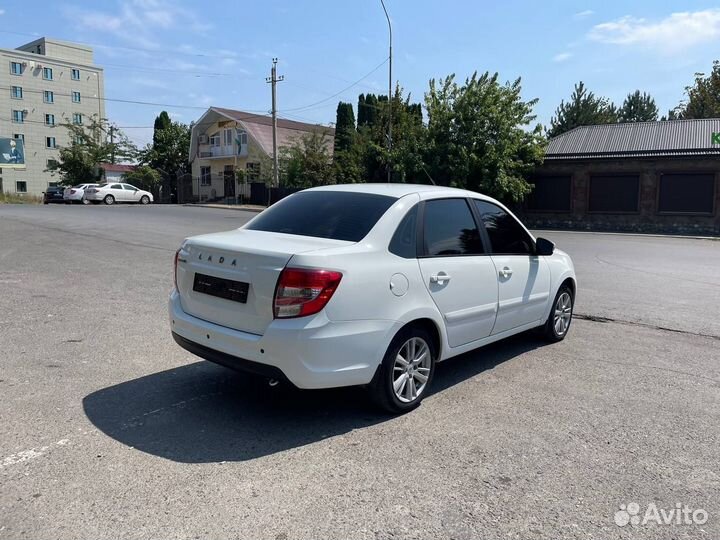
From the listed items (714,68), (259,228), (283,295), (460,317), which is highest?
(714,68)

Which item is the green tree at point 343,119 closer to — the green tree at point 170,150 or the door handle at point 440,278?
the green tree at point 170,150

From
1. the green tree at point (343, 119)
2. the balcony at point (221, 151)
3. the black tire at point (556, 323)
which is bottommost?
the black tire at point (556, 323)

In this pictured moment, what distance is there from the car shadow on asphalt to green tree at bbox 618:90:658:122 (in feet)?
229

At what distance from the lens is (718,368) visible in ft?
18.4

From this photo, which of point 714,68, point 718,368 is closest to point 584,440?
point 718,368

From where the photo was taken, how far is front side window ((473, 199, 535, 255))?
17.4ft

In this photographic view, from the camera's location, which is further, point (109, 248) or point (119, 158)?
point (119, 158)

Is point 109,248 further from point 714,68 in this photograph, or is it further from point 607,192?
point 714,68

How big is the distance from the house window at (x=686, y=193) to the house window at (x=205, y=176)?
3998 cm

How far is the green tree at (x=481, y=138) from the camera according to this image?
30.5 meters

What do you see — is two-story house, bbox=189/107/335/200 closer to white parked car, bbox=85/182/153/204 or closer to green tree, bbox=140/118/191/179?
green tree, bbox=140/118/191/179

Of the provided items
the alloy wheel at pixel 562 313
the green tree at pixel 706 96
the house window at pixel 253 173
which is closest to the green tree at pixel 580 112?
the green tree at pixel 706 96

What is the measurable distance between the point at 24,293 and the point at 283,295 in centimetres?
630

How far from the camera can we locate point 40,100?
235ft
